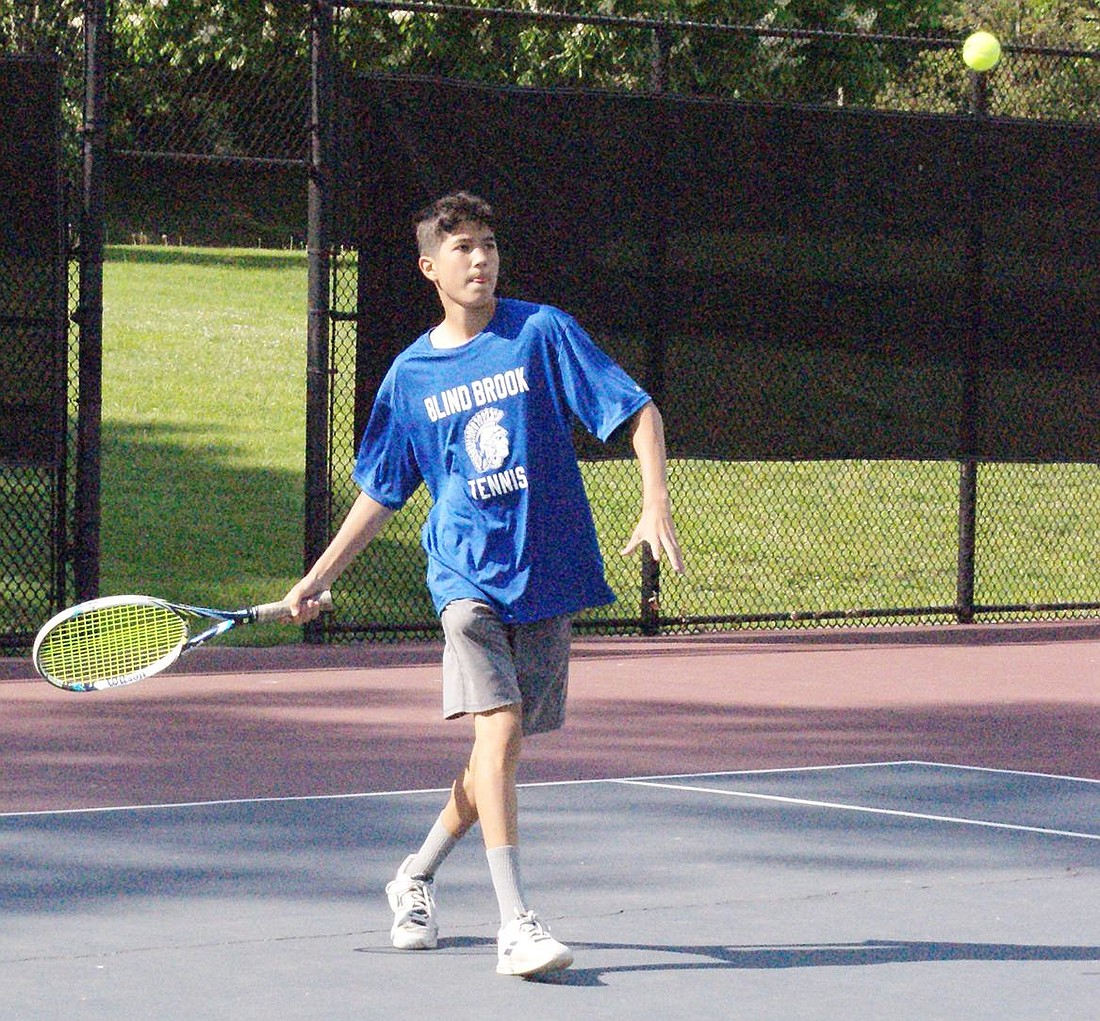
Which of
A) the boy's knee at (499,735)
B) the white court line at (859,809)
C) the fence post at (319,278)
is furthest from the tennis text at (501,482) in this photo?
the fence post at (319,278)

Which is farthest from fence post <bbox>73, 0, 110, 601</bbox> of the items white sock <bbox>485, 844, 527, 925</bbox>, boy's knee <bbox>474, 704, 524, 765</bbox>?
white sock <bbox>485, 844, 527, 925</bbox>

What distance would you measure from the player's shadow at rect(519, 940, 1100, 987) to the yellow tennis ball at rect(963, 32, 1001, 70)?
20.7ft

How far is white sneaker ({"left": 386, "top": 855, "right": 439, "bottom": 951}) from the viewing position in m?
4.70

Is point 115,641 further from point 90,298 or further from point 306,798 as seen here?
point 90,298

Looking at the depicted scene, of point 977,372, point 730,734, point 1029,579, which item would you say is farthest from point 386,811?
point 1029,579

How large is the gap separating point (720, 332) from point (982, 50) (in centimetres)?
176

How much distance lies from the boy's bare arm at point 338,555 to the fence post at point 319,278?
482 centimetres

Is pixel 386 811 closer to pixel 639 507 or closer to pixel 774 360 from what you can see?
pixel 774 360

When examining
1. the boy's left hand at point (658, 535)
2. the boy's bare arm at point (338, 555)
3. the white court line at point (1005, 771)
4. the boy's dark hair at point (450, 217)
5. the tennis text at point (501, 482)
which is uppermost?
the boy's dark hair at point (450, 217)

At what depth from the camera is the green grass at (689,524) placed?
43.8 feet

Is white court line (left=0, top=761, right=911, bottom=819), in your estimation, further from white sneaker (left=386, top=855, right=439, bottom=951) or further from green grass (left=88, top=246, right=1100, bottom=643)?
green grass (left=88, top=246, right=1100, bottom=643)

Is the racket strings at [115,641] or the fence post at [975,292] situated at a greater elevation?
the fence post at [975,292]

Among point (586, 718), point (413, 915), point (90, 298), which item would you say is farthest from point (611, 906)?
point (90, 298)

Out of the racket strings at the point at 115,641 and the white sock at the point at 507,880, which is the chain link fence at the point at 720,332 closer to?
the racket strings at the point at 115,641
